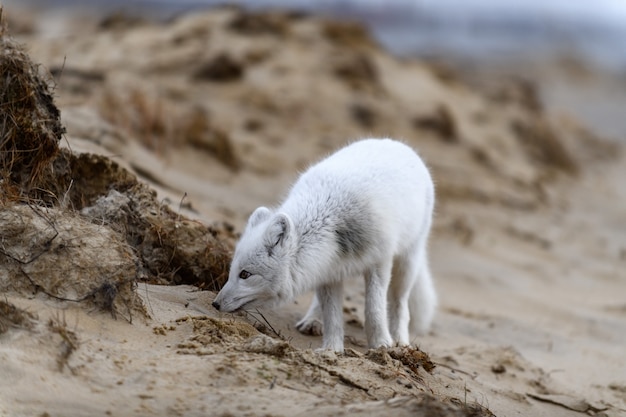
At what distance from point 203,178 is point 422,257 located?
4374mm

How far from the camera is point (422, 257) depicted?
6457 mm

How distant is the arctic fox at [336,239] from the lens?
5133 mm

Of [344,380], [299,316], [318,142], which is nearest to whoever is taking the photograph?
[344,380]

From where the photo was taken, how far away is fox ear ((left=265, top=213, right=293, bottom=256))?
504cm

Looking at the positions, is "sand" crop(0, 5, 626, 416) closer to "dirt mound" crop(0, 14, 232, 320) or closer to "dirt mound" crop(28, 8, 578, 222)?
"dirt mound" crop(28, 8, 578, 222)

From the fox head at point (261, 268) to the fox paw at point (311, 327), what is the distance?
2.39ft

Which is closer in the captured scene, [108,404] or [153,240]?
[108,404]

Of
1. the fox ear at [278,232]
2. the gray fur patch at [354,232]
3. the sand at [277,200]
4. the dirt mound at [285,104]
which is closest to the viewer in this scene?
the sand at [277,200]

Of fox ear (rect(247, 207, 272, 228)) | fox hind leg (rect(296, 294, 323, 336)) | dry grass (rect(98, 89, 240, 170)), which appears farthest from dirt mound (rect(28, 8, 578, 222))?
fox ear (rect(247, 207, 272, 228))

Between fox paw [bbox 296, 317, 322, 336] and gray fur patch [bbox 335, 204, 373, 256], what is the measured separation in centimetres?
79

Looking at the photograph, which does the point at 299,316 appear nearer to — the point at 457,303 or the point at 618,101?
the point at 457,303

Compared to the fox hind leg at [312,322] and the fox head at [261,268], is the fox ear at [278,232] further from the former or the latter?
the fox hind leg at [312,322]

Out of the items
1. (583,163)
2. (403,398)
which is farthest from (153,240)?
(583,163)

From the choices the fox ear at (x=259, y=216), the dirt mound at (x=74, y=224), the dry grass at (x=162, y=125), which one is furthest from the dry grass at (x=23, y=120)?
the dry grass at (x=162, y=125)
